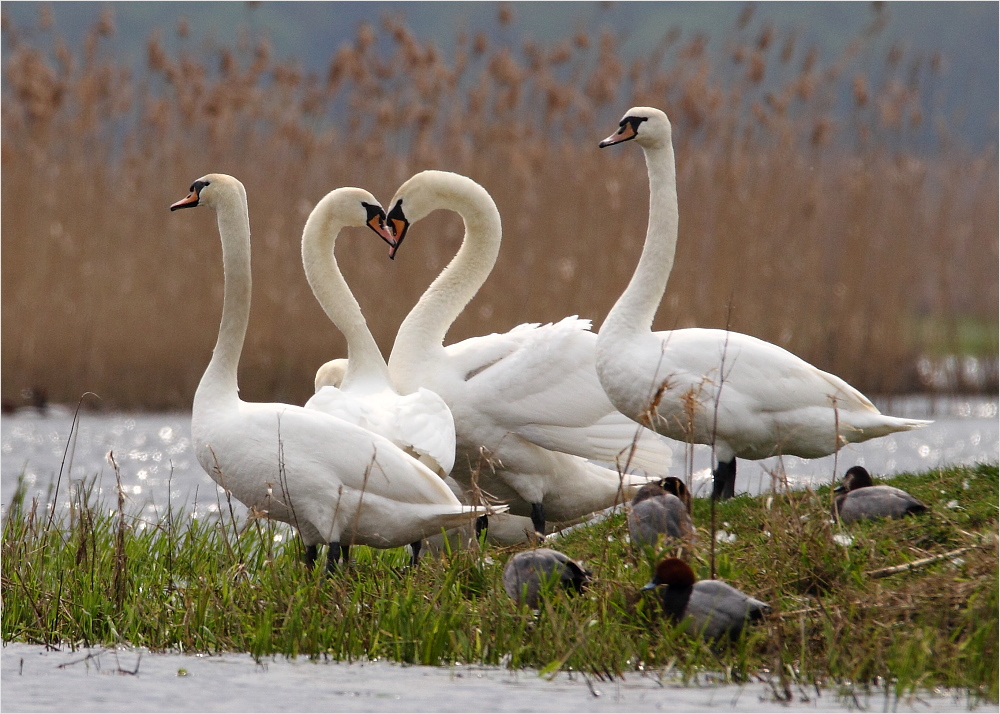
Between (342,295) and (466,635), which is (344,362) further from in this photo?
(466,635)

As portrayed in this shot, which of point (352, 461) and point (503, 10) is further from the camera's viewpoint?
point (503, 10)

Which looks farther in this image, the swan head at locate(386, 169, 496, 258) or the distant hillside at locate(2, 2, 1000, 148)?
the distant hillside at locate(2, 2, 1000, 148)

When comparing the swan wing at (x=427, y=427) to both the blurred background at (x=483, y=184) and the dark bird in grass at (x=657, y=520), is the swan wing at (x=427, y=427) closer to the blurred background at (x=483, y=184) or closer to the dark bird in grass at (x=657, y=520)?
the dark bird in grass at (x=657, y=520)

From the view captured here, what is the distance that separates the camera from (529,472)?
246 inches

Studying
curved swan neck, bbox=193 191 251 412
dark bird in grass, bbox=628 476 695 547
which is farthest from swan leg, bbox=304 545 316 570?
dark bird in grass, bbox=628 476 695 547

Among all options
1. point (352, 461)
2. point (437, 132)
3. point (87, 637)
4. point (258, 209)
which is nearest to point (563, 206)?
point (437, 132)

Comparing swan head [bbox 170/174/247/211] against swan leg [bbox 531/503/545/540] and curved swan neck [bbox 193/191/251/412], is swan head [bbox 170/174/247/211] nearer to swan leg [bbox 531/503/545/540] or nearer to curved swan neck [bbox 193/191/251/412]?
curved swan neck [bbox 193/191/251/412]

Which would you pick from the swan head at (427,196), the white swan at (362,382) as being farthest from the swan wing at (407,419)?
the swan head at (427,196)

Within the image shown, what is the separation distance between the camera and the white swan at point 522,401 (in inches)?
240

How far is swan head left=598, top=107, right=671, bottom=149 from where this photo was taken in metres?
6.08

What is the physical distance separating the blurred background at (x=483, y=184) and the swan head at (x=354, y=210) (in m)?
3.85

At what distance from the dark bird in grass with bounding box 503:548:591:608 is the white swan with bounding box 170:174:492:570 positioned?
42 centimetres

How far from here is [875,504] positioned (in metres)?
4.67

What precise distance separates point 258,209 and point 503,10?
2.43m
